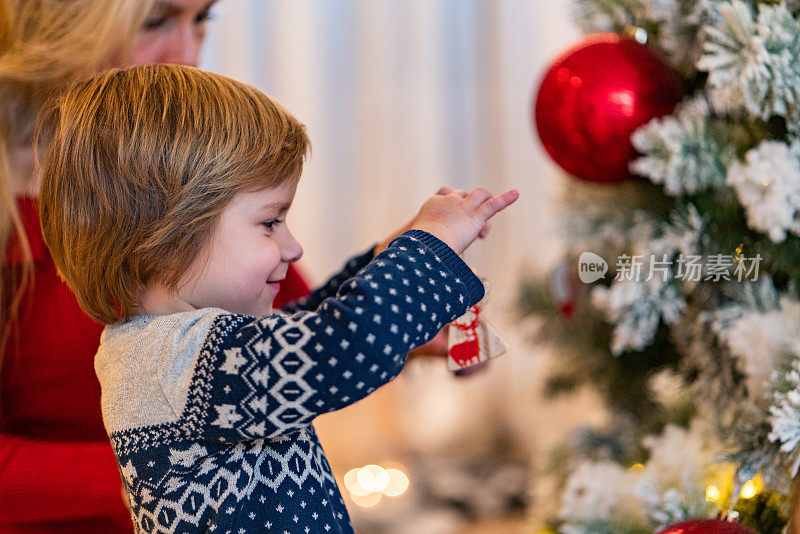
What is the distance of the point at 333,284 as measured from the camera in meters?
0.77

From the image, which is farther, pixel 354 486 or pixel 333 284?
pixel 354 486

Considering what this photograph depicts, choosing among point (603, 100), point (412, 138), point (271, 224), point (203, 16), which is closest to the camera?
point (271, 224)

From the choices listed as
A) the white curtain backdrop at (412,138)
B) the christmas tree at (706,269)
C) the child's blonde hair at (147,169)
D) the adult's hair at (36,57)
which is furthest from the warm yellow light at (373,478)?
the child's blonde hair at (147,169)

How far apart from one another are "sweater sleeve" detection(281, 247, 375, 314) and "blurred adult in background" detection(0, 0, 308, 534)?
8.1 inches

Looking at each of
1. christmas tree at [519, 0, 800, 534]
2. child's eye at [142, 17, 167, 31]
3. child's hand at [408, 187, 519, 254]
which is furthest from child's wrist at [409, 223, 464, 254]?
child's eye at [142, 17, 167, 31]

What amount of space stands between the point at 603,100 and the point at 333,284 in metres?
0.32

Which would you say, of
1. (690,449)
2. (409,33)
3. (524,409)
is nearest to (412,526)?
(524,409)

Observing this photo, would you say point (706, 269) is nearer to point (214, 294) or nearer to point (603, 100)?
point (603, 100)

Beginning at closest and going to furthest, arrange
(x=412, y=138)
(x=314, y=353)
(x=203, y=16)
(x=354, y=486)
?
(x=314, y=353) < (x=203, y=16) < (x=354, y=486) < (x=412, y=138)

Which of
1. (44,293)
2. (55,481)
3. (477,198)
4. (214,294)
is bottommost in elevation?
(55,481)

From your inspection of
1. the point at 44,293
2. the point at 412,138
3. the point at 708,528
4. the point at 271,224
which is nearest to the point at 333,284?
the point at 271,224

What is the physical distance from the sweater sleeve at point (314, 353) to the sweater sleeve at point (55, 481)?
246 millimetres

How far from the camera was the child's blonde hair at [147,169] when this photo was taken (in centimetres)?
57

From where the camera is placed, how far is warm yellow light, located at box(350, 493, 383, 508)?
1.58m
